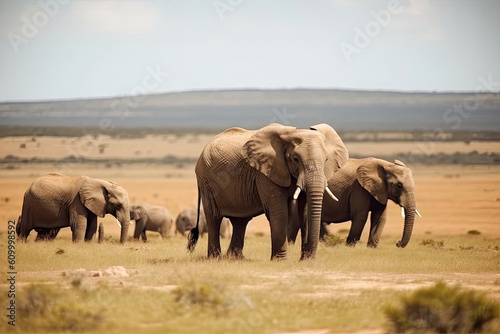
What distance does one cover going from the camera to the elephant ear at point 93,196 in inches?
1118

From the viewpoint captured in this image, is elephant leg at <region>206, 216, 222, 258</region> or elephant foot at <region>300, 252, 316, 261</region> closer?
elephant foot at <region>300, 252, 316, 261</region>

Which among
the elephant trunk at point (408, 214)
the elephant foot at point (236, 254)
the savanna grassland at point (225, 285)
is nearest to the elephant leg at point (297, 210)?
the savanna grassland at point (225, 285)

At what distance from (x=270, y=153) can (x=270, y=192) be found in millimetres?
816

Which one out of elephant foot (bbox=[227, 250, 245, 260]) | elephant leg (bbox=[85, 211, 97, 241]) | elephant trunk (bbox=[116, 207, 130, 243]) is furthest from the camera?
elephant trunk (bbox=[116, 207, 130, 243])

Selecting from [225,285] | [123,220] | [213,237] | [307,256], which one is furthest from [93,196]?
[225,285]

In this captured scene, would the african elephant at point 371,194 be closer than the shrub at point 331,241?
Yes

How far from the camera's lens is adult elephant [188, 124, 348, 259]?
20.3 meters

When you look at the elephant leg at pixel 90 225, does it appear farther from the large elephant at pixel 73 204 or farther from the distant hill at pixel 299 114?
the distant hill at pixel 299 114

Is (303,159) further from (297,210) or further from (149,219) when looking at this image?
(149,219)

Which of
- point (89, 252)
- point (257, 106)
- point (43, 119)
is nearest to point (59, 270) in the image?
point (89, 252)

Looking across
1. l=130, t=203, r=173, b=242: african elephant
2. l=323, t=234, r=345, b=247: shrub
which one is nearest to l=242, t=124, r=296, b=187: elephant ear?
l=323, t=234, r=345, b=247: shrub

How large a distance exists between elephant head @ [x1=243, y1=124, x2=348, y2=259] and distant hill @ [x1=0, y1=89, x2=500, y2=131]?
128 metres

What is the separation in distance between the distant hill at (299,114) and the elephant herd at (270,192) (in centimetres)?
12212

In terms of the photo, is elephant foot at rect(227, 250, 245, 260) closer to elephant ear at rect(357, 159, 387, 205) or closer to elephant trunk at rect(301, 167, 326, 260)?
elephant trunk at rect(301, 167, 326, 260)
